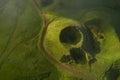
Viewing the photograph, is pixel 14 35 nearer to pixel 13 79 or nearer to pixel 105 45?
pixel 13 79

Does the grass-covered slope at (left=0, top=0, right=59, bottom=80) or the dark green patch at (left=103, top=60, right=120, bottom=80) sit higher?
the grass-covered slope at (left=0, top=0, right=59, bottom=80)

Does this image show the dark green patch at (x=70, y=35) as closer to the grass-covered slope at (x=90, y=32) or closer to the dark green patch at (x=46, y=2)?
the grass-covered slope at (x=90, y=32)

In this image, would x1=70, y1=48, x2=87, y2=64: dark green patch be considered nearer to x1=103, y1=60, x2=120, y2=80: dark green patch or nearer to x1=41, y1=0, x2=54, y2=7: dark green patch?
x1=103, y1=60, x2=120, y2=80: dark green patch

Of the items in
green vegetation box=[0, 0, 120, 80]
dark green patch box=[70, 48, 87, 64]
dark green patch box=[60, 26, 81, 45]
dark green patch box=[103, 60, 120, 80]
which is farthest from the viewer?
dark green patch box=[60, 26, 81, 45]

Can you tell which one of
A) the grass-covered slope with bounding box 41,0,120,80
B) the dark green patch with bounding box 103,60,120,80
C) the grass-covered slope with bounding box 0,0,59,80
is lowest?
the dark green patch with bounding box 103,60,120,80

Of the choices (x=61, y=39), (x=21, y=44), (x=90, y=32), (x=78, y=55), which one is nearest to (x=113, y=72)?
(x=78, y=55)

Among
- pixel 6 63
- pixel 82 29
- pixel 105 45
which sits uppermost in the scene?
pixel 6 63

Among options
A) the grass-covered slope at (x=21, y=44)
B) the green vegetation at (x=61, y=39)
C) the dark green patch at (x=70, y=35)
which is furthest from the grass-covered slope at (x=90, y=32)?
the grass-covered slope at (x=21, y=44)

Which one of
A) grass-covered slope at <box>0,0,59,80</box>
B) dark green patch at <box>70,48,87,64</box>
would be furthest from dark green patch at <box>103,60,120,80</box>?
grass-covered slope at <box>0,0,59,80</box>

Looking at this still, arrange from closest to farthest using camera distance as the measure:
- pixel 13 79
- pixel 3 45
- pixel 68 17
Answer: pixel 13 79 < pixel 3 45 < pixel 68 17

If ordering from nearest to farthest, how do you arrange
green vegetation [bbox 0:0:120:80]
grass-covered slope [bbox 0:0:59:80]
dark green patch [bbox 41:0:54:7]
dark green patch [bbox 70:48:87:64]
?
grass-covered slope [bbox 0:0:59:80] < green vegetation [bbox 0:0:120:80] < dark green patch [bbox 70:48:87:64] < dark green patch [bbox 41:0:54:7]

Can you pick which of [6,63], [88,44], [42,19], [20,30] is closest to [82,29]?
[88,44]
